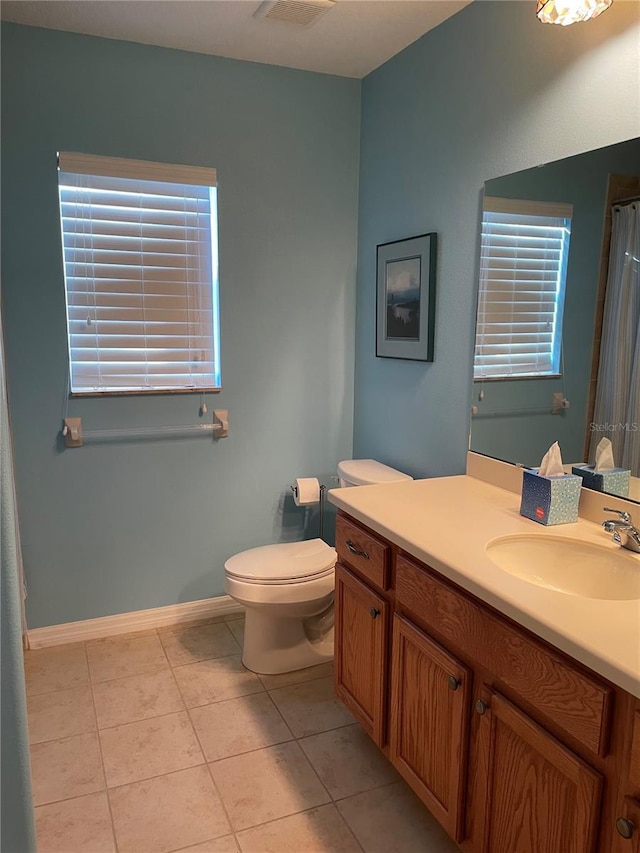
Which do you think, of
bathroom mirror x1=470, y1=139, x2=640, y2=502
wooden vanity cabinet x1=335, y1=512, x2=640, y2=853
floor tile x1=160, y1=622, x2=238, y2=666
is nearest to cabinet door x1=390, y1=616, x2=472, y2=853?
wooden vanity cabinet x1=335, y1=512, x2=640, y2=853

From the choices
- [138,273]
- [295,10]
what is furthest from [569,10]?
[138,273]

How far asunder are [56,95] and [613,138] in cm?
206

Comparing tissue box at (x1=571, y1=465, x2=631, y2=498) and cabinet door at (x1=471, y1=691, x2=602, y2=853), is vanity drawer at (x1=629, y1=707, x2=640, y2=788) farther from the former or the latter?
tissue box at (x1=571, y1=465, x2=631, y2=498)

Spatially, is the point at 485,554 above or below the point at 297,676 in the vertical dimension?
above

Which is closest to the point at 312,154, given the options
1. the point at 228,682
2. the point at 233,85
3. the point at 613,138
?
the point at 233,85

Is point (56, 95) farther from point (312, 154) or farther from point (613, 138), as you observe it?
point (613, 138)

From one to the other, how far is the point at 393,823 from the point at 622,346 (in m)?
1.51

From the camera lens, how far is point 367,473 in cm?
271

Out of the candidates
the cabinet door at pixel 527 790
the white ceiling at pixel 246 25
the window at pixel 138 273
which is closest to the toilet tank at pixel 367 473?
the window at pixel 138 273

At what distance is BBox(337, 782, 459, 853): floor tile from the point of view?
5.72ft

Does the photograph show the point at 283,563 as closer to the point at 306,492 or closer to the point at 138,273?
the point at 306,492

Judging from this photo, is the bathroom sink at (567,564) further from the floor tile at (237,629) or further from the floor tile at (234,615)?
the floor tile at (234,615)

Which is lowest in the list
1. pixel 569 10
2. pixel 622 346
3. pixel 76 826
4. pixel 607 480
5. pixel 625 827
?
pixel 76 826

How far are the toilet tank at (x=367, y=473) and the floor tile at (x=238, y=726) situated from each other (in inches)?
37.0
